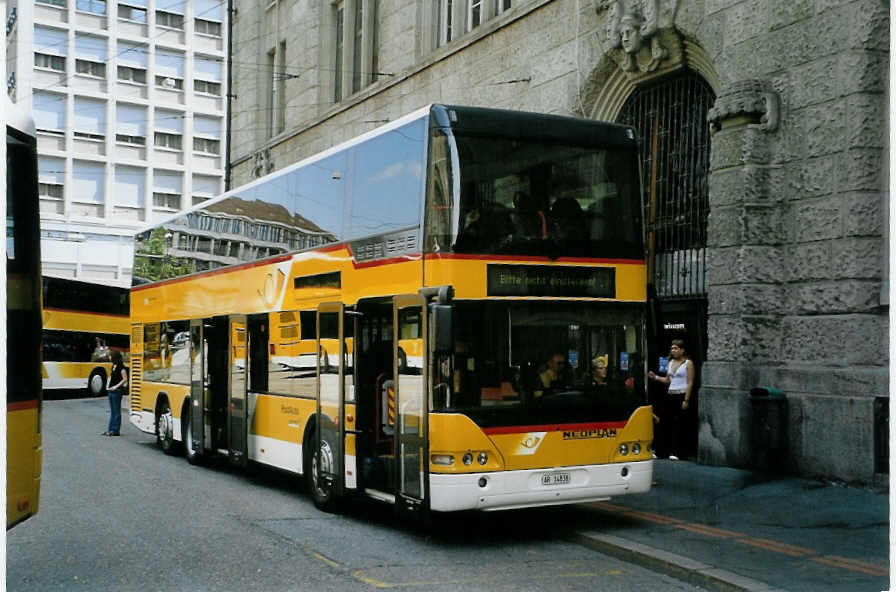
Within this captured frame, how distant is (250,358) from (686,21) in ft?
23.7

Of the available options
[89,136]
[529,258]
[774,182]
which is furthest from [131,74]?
[529,258]

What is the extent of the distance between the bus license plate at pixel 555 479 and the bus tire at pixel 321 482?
2552mm

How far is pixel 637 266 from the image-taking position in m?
9.91

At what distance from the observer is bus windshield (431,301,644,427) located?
909 cm

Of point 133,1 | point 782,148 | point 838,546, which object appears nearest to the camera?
point 838,546

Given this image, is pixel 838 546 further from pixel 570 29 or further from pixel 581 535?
pixel 570 29

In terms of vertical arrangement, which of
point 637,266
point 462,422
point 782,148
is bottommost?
point 462,422

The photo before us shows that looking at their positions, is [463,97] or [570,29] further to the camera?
[463,97]

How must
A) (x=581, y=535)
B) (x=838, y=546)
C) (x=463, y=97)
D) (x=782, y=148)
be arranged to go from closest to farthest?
(x=838, y=546), (x=581, y=535), (x=782, y=148), (x=463, y=97)

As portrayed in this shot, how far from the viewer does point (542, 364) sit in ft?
30.7

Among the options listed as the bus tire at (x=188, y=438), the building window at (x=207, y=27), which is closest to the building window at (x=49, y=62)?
the building window at (x=207, y=27)

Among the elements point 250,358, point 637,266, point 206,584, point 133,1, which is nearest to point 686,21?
point 637,266

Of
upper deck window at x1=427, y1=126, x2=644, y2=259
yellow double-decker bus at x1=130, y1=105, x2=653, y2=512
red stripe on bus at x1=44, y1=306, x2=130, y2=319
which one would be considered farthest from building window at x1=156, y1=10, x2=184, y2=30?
upper deck window at x1=427, y1=126, x2=644, y2=259

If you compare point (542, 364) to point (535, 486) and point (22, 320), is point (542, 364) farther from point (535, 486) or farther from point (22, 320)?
point (22, 320)
